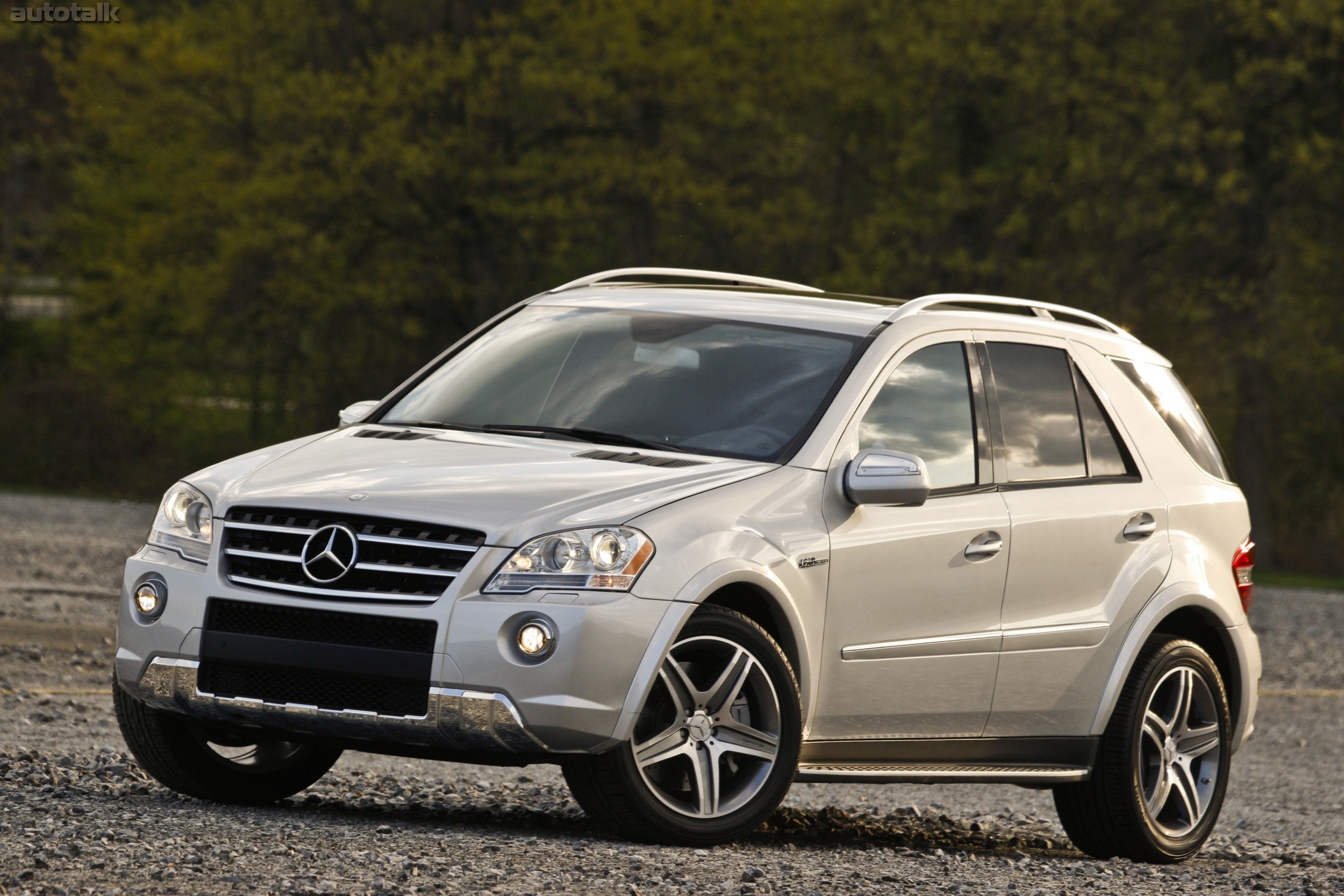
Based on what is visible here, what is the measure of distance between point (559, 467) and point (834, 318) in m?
1.44

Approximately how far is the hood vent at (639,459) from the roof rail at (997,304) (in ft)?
3.77

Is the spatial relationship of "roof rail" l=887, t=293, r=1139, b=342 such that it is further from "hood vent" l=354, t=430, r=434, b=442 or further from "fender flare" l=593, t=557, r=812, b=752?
"hood vent" l=354, t=430, r=434, b=442

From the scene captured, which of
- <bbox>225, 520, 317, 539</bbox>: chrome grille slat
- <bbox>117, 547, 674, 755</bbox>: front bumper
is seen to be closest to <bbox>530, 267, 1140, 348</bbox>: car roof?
<bbox>117, 547, 674, 755</bbox>: front bumper

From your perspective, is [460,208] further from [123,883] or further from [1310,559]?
Answer: [123,883]

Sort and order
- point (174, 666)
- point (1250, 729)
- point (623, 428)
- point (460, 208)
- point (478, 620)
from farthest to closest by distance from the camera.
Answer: point (460, 208) → point (1250, 729) → point (623, 428) → point (174, 666) → point (478, 620)

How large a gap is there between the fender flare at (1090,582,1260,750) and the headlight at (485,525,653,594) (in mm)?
2522

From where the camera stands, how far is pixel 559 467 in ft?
20.0

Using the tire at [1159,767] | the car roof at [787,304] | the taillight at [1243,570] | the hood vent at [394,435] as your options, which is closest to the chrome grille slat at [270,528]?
the hood vent at [394,435]

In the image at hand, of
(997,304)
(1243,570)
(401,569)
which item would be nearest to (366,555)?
(401,569)

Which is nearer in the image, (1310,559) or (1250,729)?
(1250,729)

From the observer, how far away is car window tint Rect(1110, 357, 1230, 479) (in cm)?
809

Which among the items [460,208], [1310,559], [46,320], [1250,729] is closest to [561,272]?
[460,208]

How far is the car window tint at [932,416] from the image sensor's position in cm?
676

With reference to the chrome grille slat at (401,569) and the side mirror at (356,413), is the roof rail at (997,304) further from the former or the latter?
the chrome grille slat at (401,569)
